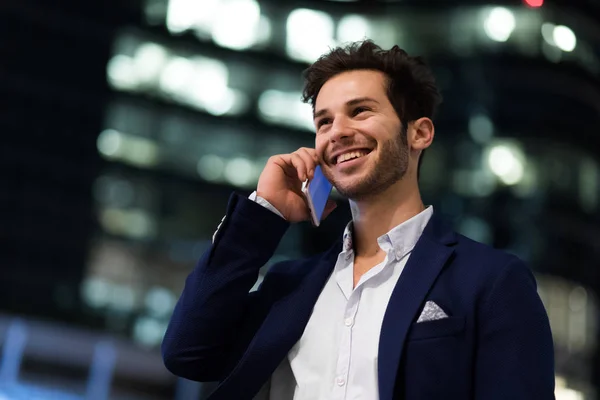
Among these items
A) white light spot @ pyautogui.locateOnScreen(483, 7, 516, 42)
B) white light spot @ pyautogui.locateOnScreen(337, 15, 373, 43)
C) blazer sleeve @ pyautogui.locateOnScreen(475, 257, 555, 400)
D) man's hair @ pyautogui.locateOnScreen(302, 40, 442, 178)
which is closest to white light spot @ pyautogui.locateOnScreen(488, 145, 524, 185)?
white light spot @ pyautogui.locateOnScreen(483, 7, 516, 42)

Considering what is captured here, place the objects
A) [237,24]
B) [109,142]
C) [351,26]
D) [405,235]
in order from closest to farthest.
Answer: [405,235]
[109,142]
[351,26]
[237,24]

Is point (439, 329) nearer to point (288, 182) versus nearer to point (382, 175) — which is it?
point (382, 175)

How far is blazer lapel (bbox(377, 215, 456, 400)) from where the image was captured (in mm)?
2125

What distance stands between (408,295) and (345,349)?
0.88 ft

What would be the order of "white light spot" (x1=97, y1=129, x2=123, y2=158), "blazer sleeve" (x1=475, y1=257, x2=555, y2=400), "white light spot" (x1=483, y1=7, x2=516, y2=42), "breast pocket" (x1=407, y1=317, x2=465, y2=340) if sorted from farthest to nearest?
"white light spot" (x1=97, y1=129, x2=123, y2=158), "white light spot" (x1=483, y1=7, x2=516, y2=42), "breast pocket" (x1=407, y1=317, x2=465, y2=340), "blazer sleeve" (x1=475, y1=257, x2=555, y2=400)

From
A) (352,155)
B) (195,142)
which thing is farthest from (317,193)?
(195,142)

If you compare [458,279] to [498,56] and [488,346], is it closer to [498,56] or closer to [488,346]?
[488,346]

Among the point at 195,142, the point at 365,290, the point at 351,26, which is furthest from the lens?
the point at 351,26

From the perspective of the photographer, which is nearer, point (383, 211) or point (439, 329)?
point (439, 329)

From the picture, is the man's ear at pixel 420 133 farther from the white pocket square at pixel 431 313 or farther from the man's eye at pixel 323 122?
the white pocket square at pixel 431 313

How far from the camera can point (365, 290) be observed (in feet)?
8.09

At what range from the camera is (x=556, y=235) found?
3788 centimetres

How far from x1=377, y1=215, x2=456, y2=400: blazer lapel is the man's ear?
37 centimetres

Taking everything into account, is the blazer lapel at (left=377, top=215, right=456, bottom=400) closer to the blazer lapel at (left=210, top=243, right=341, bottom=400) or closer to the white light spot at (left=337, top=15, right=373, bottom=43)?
the blazer lapel at (left=210, top=243, right=341, bottom=400)
